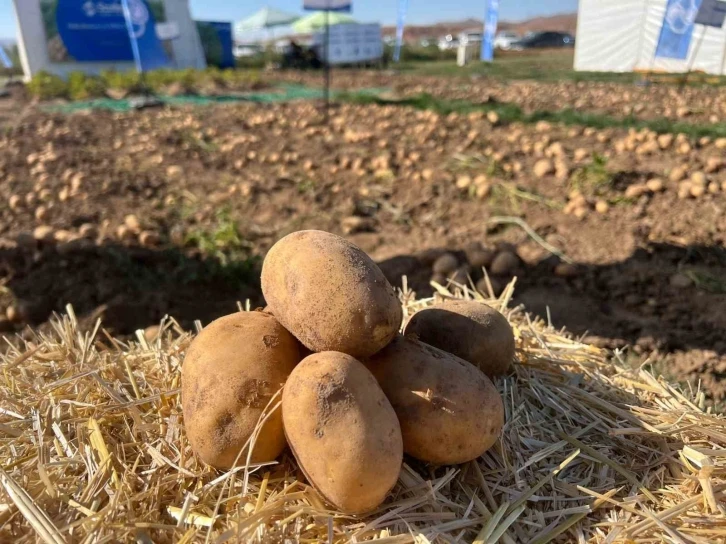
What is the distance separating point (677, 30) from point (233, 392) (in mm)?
18482

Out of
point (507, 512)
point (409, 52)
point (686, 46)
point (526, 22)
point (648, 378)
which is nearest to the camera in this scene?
point (507, 512)

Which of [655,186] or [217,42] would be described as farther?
[217,42]

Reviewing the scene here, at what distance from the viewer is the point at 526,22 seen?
276ft

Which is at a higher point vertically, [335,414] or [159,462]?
[335,414]

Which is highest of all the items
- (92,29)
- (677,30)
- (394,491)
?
(92,29)

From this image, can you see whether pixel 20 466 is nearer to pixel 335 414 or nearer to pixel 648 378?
pixel 335 414

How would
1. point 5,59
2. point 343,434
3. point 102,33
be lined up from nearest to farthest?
1. point 343,434
2. point 102,33
3. point 5,59

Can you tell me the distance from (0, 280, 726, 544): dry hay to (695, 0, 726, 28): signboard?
33.7ft

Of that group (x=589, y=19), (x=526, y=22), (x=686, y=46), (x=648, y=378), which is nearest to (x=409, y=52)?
(x=589, y=19)

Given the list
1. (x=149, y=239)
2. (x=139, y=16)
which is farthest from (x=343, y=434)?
(x=139, y=16)

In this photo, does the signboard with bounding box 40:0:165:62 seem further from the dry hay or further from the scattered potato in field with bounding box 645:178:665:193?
the dry hay

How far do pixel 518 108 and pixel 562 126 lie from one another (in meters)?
2.17

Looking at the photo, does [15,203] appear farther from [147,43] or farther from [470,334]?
[147,43]

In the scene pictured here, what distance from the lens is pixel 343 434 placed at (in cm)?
145
